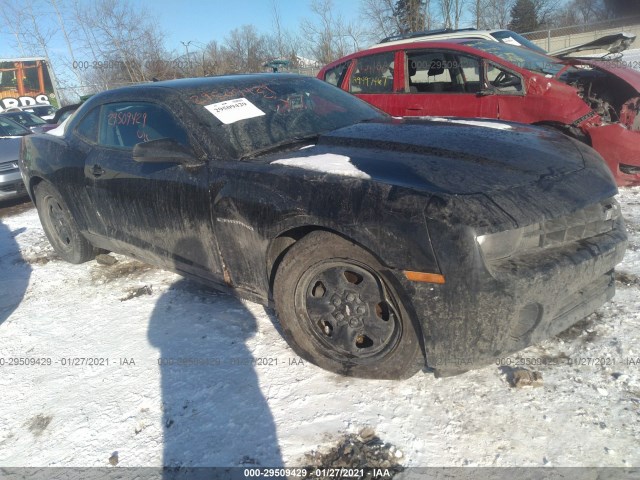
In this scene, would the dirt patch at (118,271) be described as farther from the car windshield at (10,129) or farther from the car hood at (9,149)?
the car windshield at (10,129)

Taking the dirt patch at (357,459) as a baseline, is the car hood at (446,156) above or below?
above

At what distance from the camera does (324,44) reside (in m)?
25.3

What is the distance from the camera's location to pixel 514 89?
4.91m

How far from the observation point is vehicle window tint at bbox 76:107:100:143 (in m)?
3.61

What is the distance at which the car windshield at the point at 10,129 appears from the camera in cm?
858

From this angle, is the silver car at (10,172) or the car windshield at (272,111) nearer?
the car windshield at (272,111)

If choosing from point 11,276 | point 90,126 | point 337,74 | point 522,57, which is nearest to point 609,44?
point 522,57

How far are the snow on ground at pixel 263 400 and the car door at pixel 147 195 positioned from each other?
491mm

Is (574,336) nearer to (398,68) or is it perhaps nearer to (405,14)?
(398,68)

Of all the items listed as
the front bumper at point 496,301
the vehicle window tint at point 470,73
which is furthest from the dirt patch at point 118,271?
the vehicle window tint at point 470,73

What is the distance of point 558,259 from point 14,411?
2814mm

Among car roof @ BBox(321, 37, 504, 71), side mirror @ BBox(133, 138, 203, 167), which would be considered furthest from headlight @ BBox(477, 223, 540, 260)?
car roof @ BBox(321, 37, 504, 71)

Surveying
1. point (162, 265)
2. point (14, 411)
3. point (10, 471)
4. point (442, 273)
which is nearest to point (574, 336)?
point (442, 273)

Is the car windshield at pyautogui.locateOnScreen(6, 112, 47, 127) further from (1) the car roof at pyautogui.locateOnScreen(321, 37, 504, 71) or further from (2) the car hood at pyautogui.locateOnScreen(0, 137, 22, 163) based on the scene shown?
(1) the car roof at pyautogui.locateOnScreen(321, 37, 504, 71)
